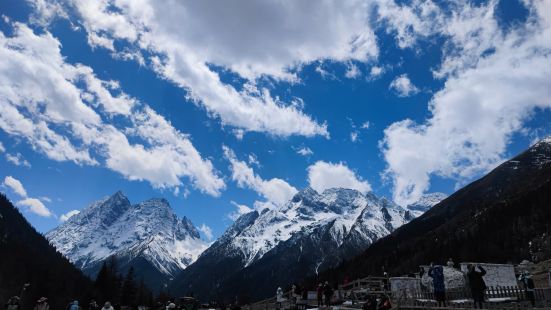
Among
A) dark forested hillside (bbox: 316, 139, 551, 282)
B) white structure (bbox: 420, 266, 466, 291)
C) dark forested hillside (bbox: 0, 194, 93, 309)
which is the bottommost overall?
white structure (bbox: 420, 266, 466, 291)

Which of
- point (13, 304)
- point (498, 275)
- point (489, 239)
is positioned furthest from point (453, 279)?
point (489, 239)

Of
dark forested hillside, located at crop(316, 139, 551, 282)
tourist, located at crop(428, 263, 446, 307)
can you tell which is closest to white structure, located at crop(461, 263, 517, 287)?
tourist, located at crop(428, 263, 446, 307)

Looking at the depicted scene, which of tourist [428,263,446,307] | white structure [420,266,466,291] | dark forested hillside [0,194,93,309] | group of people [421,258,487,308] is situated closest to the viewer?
group of people [421,258,487,308]

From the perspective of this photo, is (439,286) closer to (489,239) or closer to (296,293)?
(296,293)

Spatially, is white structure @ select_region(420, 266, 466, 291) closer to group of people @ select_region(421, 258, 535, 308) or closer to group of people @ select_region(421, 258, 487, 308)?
group of people @ select_region(421, 258, 535, 308)

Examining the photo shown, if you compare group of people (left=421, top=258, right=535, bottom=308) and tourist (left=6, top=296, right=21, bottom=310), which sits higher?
group of people (left=421, top=258, right=535, bottom=308)

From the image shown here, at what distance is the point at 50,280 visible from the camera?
112 m

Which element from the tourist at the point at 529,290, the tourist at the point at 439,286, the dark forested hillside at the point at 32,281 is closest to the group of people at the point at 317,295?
the tourist at the point at 439,286

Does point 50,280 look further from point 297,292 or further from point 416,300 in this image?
point 416,300

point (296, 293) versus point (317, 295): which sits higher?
point (296, 293)

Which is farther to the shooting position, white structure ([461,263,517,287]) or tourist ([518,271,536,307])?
white structure ([461,263,517,287])

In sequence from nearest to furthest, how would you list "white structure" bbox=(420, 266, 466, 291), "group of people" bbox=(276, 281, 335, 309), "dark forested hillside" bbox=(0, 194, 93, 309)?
1. "group of people" bbox=(276, 281, 335, 309)
2. "white structure" bbox=(420, 266, 466, 291)
3. "dark forested hillside" bbox=(0, 194, 93, 309)

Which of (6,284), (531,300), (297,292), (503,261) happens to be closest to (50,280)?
(6,284)

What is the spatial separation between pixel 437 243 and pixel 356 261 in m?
42.3
